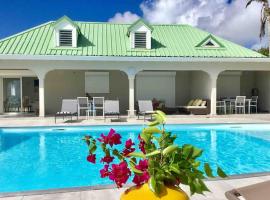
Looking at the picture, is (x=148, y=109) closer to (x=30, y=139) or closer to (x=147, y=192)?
(x=30, y=139)

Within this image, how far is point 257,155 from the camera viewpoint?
8695 mm

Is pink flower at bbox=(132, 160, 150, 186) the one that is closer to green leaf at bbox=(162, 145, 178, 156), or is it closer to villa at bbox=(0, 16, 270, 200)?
villa at bbox=(0, 16, 270, 200)

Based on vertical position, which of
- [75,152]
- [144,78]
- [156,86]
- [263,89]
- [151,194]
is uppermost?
[144,78]

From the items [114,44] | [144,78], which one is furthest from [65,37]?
[144,78]

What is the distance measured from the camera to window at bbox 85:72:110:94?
19156mm

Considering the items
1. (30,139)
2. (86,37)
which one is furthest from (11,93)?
(30,139)

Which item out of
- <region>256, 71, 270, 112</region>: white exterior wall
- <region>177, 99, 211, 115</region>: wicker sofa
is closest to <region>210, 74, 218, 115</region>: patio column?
<region>177, 99, 211, 115</region>: wicker sofa

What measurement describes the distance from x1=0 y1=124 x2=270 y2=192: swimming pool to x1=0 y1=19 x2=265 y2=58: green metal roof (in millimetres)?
5768

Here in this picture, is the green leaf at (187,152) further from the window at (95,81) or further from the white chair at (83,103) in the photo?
the window at (95,81)

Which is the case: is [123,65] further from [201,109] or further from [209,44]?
[209,44]

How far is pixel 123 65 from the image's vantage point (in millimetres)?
16328

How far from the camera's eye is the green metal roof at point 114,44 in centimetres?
1692

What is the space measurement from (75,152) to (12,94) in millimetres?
12414

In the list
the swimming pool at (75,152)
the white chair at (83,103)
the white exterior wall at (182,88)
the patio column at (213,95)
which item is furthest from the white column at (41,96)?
the patio column at (213,95)
